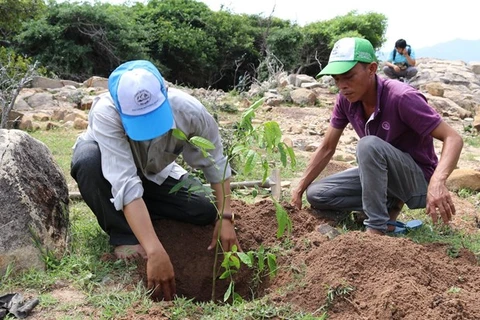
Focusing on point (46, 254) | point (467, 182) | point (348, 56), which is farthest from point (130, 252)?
point (467, 182)

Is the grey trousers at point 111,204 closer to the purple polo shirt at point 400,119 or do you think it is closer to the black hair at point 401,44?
the purple polo shirt at point 400,119

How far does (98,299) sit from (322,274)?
101 cm

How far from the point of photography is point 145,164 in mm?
2904

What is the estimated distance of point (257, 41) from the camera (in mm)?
19531

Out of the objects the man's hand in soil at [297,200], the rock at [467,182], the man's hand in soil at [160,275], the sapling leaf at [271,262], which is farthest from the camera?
the rock at [467,182]

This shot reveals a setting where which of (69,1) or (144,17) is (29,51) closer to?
(69,1)

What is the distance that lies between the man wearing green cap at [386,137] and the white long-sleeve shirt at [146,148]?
76cm

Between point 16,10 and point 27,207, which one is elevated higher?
point 16,10

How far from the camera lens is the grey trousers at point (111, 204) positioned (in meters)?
2.82

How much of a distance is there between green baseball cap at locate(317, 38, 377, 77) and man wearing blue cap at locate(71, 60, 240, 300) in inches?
29.7

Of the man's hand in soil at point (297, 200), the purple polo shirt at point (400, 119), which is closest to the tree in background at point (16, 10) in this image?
the man's hand in soil at point (297, 200)

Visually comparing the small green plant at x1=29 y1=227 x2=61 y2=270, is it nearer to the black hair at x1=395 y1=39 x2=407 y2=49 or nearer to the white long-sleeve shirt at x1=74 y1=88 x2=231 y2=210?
the white long-sleeve shirt at x1=74 y1=88 x2=231 y2=210

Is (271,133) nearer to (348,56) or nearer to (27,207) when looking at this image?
(348,56)

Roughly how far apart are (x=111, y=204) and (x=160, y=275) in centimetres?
62
